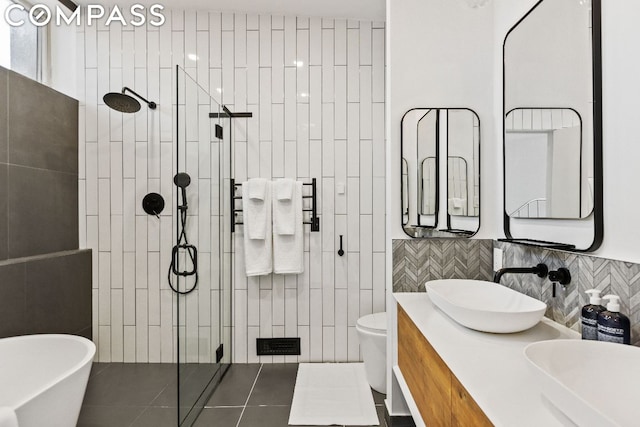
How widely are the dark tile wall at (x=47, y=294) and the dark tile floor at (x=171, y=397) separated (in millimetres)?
473

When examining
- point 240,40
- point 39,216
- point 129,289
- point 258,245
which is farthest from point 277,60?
point 129,289

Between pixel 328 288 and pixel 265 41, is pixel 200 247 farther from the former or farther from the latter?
pixel 265 41

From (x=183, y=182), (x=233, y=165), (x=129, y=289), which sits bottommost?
(x=129, y=289)

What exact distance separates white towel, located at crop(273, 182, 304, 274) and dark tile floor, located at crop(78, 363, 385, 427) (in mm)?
763

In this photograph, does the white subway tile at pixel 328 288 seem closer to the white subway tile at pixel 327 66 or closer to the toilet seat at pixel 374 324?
the toilet seat at pixel 374 324

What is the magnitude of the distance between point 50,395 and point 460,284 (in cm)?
179

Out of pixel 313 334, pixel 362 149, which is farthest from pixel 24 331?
pixel 362 149

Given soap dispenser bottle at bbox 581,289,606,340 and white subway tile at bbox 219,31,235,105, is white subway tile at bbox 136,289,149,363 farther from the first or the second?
soap dispenser bottle at bbox 581,289,606,340

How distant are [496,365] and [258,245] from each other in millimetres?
1853

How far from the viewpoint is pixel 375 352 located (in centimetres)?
215

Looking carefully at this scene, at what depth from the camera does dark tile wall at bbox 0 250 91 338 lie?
1.94 meters

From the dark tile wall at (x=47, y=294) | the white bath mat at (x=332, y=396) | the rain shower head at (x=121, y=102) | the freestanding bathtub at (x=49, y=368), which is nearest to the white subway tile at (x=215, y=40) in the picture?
the rain shower head at (x=121, y=102)

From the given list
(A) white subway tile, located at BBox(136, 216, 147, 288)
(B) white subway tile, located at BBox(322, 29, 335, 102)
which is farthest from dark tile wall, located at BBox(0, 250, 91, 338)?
(B) white subway tile, located at BBox(322, 29, 335, 102)

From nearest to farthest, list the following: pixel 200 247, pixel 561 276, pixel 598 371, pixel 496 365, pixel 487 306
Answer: pixel 598 371 → pixel 496 365 → pixel 561 276 → pixel 487 306 → pixel 200 247
